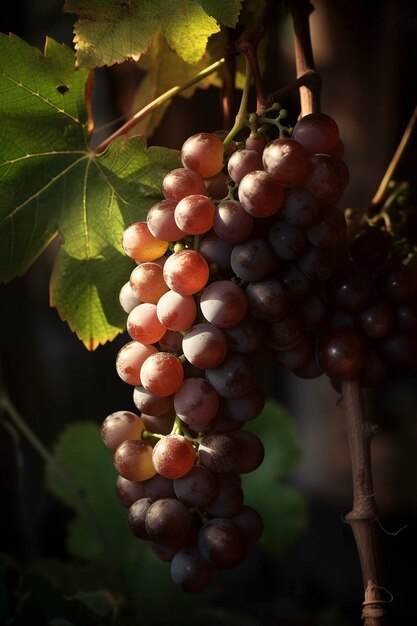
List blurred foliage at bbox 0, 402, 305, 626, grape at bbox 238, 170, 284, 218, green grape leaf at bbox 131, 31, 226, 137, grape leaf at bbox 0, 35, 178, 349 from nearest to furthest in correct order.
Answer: grape at bbox 238, 170, 284, 218
grape leaf at bbox 0, 35, 178, 349
green grape leaf at bbox 131, 31, 226, 137
blurred foliage at bbox 0, 402, 305, 626

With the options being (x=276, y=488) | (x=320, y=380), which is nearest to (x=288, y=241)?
(x=276, y=488)

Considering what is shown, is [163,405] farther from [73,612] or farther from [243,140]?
[73,612]

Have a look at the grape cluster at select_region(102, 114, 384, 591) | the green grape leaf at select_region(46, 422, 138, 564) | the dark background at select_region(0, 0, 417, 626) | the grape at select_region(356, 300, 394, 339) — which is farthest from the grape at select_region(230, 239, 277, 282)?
the dark background at select_region(0, 0, 417, 626)

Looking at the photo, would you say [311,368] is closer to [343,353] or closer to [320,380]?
[343,353]

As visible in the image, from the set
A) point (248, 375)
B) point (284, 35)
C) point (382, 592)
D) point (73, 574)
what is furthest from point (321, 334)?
point (284, 35)

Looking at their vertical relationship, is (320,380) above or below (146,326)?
above

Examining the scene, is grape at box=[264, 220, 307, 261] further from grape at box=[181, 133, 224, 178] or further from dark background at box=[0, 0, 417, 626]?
dark background at box=[0, 0, 417, 626]

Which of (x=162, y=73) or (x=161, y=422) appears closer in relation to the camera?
(x=161, y=422)
